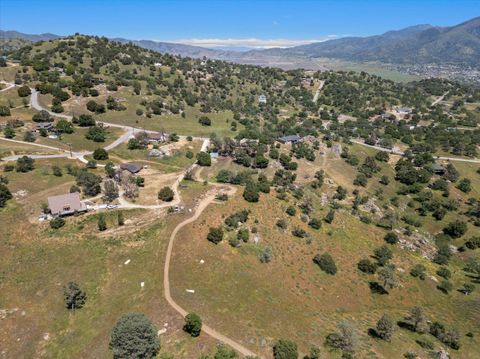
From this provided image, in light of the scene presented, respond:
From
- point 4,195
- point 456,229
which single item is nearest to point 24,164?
point 4,195

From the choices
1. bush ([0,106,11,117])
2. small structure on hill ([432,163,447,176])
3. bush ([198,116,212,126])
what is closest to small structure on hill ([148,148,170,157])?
bush ([198,116,212,126])

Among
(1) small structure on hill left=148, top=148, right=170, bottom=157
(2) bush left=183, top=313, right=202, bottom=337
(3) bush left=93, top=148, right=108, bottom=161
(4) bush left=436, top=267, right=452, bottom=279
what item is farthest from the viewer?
(1) small structure on hill left=148, top=148, right=170, bottom=157

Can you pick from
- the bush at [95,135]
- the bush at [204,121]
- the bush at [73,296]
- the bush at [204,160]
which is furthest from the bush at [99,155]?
the bush at [204,121]

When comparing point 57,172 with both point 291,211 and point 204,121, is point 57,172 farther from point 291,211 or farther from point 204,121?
point 204,121

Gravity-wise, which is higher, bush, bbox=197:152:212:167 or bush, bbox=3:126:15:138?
bush, bbox=3:126:15:138

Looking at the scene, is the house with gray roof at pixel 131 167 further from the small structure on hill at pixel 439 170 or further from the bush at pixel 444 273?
the small structure on hill at pixel 439 170

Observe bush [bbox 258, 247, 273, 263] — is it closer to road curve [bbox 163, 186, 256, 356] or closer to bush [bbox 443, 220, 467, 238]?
road curve [bbox 163, 186, 256, 356]

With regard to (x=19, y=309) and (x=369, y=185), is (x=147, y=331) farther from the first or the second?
(x=369, y=185)
